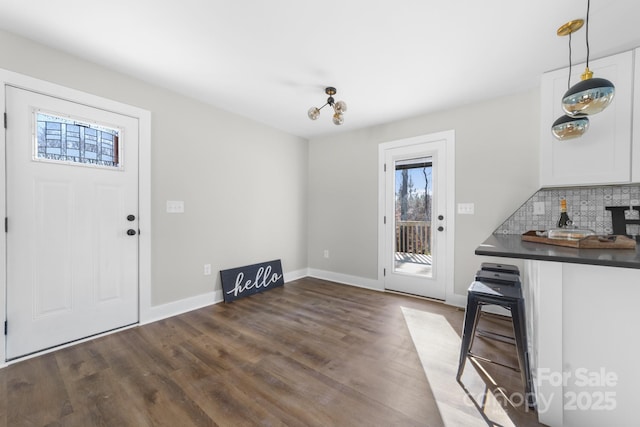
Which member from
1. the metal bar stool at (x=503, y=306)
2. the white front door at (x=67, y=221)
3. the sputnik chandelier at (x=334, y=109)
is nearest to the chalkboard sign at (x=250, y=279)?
the white front door at (x=67, y=221)

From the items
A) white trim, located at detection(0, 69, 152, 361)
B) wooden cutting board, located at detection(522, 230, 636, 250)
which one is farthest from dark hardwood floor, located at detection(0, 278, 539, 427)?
wooden cutting board, located at detection(522, 230, 636, 250)

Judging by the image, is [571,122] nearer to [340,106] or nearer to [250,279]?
[340,106]

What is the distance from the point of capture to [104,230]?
226cm

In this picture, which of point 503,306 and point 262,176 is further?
point 262,176

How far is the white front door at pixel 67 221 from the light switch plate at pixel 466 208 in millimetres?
3473

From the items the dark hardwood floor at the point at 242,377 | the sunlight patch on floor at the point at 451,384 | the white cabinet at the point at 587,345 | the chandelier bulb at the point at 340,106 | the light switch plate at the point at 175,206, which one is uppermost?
the chandelier bulb at the point at 340,106

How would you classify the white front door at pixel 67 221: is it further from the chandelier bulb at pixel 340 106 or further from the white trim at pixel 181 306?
the chandelier bulb at pixel 340 106

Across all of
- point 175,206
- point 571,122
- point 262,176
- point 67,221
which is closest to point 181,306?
point 175,206

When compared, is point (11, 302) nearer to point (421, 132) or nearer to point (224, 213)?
point (224, 213)

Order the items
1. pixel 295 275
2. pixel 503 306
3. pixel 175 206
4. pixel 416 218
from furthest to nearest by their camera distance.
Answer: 1. pixel 295 275
2. pixel 416 218
3. pixel 175 206
4. pixel 503 306

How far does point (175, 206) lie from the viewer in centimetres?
272

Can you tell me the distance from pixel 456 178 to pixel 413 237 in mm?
920

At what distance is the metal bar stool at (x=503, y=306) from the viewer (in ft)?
4.71

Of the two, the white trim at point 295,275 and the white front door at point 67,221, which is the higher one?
the white front door at point 67,221
